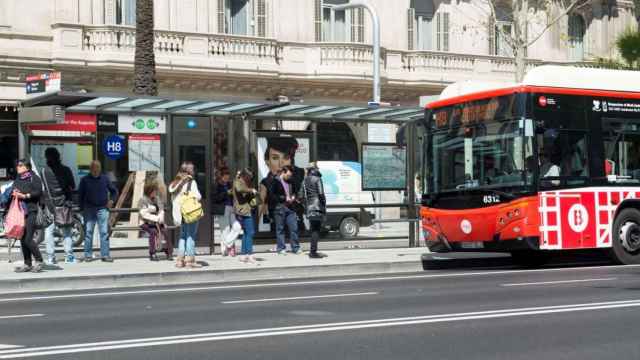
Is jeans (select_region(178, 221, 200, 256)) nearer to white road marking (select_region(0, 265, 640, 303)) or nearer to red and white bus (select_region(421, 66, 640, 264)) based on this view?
white road marking (select_region(0, 265, 640, 303))

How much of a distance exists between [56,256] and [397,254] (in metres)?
6.57

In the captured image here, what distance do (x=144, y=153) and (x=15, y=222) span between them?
451 cm

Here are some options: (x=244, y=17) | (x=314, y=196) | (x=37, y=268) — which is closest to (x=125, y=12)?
(x=244, y=17)

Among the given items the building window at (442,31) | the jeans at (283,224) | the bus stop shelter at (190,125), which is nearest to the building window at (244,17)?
the building window at (442,31)

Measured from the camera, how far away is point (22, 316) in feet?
43.2

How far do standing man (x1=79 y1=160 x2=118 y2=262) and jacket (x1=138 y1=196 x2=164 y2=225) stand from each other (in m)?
0.62

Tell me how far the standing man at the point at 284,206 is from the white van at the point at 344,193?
5.58 feet

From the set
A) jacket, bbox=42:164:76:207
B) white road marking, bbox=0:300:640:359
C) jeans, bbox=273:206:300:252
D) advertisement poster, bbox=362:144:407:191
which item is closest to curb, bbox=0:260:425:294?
jacket, bbox=42:164:76:207

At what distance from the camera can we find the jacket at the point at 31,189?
60.5 feet

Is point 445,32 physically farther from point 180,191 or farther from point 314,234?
point 180,191

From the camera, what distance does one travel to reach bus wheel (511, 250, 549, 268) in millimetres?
21703

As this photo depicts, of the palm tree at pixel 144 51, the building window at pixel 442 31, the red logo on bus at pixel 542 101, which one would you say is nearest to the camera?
the red logo on bus at pixel 542 101

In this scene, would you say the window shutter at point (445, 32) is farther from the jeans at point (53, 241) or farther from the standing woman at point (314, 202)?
the jeans at point (53, 241)

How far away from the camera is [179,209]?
19.6 m
